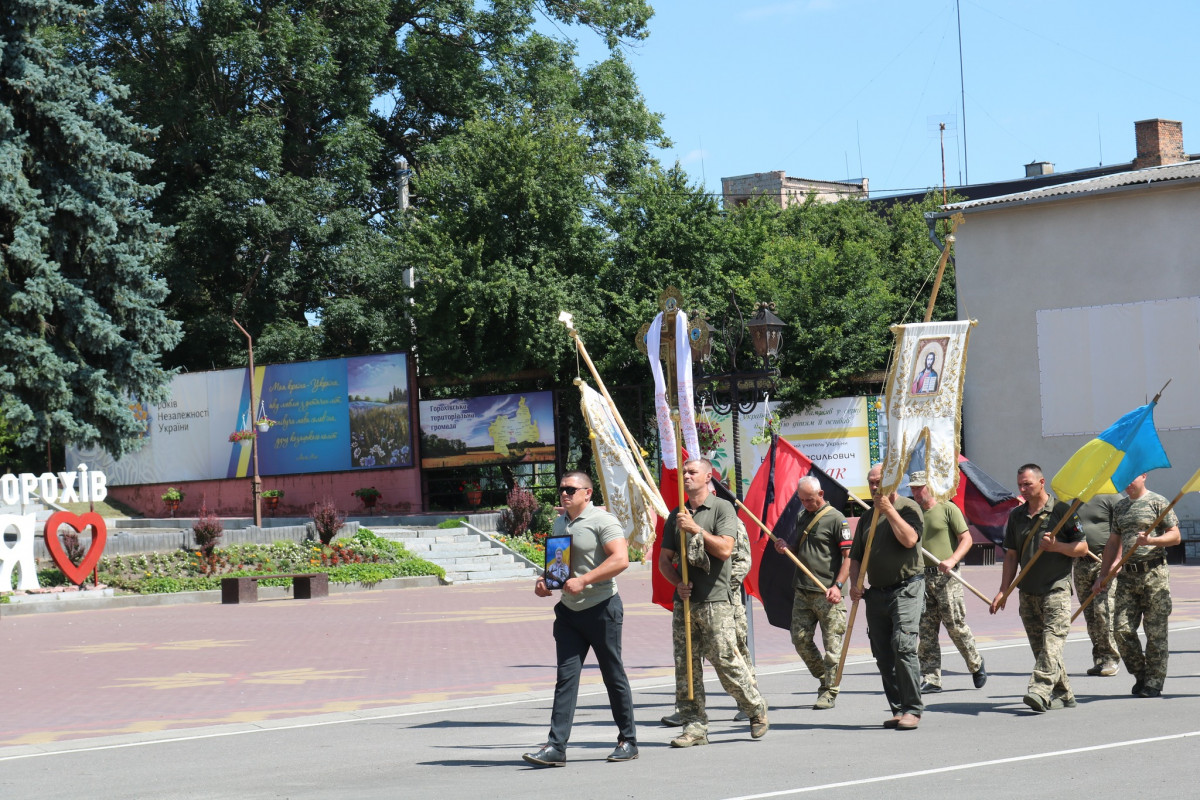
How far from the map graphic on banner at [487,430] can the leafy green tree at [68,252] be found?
23.1 feet

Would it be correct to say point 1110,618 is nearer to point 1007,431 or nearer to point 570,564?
point 570,564

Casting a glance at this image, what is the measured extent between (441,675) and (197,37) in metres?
33.1

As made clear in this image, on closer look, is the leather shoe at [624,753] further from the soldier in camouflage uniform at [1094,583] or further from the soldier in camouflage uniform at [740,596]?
the soldier in camouflage uniform at [1094,583]

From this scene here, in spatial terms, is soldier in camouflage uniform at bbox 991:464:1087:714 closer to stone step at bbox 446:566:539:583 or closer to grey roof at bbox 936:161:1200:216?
stone step at bbox 446:566:539:583

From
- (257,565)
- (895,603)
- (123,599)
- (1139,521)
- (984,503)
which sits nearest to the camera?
(895,603)

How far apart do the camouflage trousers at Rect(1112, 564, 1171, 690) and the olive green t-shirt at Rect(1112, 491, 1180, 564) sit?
137 mm

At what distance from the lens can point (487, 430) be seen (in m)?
34.8

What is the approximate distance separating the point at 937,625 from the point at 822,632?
5.16ft

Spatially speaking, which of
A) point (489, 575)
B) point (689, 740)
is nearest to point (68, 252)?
point (489, 575)

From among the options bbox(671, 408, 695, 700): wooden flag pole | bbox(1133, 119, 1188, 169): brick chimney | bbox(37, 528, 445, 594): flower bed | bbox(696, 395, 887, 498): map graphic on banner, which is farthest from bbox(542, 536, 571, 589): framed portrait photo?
bbox(1133, 119, 1188, 169): brick chimney

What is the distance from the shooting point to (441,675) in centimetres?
1320

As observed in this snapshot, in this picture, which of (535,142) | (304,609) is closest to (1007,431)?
(535,142)

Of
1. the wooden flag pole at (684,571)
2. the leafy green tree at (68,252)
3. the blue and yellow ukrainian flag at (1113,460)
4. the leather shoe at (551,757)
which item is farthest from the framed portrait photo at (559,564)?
the leafy green tree at (68,252)

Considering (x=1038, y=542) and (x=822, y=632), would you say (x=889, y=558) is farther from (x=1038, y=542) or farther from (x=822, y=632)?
(x=1038, y=542)
